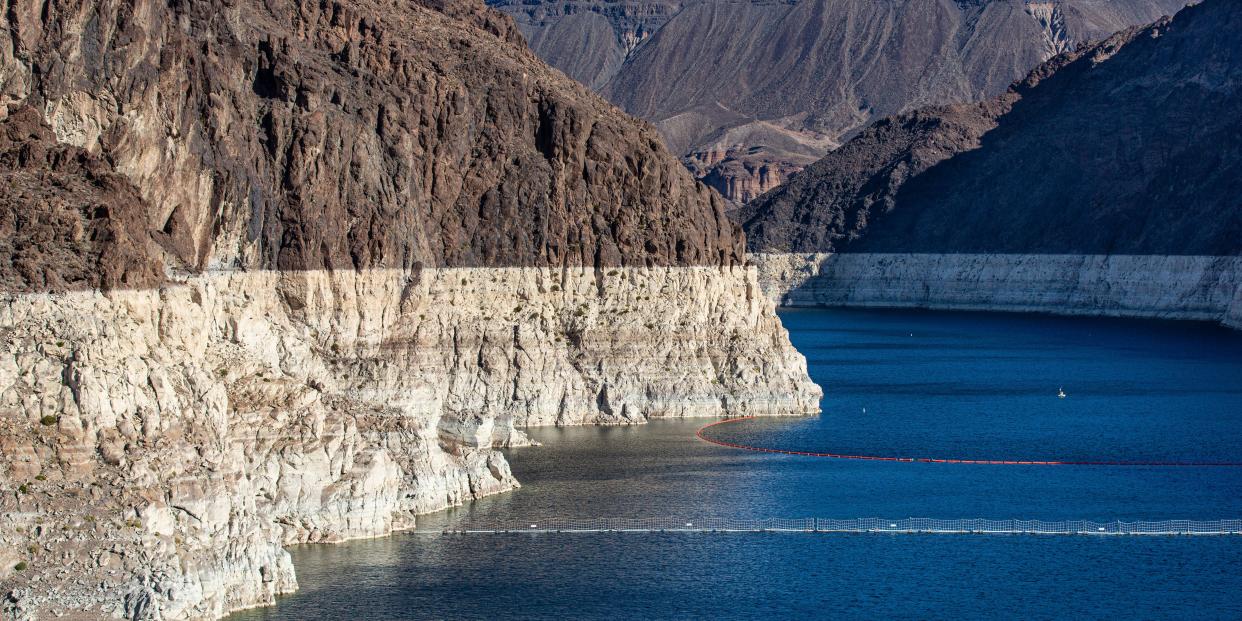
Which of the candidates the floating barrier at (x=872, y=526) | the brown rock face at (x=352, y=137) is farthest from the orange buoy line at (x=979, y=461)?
the brown rock face at (x=352, y=137)

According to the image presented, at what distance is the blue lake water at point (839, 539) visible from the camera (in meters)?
69.4

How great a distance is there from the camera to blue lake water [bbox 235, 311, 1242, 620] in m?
69.4

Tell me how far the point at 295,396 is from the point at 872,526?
2449cm

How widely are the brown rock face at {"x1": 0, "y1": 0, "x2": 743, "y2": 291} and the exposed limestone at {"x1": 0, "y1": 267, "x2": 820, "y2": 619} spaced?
239 centimetres

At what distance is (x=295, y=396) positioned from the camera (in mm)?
74250

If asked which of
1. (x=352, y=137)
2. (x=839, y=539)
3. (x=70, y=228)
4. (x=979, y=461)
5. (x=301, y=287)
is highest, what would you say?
(x=352, y=137)

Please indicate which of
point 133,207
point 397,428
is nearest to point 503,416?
point 397,428

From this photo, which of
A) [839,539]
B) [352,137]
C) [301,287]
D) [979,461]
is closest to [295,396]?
[839,539]

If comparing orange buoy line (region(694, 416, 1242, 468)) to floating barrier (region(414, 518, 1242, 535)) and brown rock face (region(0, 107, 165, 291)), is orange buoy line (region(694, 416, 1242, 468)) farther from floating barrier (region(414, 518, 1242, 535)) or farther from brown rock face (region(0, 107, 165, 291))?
brown rock face (region(0, 107, 165, 291))

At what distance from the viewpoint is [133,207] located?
67125mm

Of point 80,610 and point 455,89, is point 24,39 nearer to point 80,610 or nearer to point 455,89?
point 455,89

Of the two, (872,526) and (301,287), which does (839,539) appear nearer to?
(872,526)

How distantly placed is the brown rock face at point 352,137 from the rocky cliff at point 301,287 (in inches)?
7.6

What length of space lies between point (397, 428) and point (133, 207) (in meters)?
16.3
